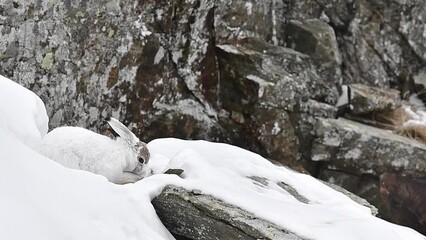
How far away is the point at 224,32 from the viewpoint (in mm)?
6938

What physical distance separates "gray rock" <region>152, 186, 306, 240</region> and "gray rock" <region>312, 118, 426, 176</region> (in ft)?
13.0

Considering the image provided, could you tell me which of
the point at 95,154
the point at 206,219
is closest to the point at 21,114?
the point at 95,154

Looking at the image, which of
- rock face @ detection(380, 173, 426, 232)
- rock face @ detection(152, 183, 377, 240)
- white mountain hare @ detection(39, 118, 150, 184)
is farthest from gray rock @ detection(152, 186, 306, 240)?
rock face @ detection(380, 173, 426, 232)

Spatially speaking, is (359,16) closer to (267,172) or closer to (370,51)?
(370,51)

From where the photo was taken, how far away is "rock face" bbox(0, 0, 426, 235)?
5668mm

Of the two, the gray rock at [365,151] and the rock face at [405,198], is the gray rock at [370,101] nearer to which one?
the gray rock at [365,151]

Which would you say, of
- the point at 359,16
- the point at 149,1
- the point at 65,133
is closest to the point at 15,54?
the point at 149,1

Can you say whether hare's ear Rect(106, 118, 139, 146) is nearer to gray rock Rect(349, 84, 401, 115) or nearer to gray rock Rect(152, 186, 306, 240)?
gray rock Rect(152, 186, 306, 240)

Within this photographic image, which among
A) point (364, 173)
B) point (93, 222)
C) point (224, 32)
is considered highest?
point (224, 32)

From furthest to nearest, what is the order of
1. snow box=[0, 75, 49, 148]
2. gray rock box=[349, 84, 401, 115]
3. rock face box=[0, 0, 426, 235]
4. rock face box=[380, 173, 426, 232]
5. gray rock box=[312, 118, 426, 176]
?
gray rock box=[349, 84, 401, 115] → gray rock box=[312, 118, 426, 176] → rock face box=[380, 173, 426, 232] → rock face box=[0, 0, 426, 235] → snow box=[0, 75, 49, 148]

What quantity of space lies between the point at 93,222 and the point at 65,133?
1.28m

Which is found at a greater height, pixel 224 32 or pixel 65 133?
pixel 224 32

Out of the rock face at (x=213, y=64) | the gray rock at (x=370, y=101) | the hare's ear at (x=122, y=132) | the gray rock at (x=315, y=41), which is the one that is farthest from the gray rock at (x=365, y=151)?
the hare's ear at (x=122, y=132)

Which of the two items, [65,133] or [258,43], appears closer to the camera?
[65,133]
